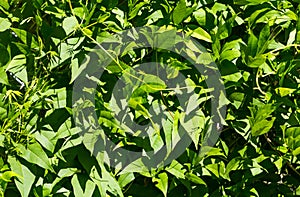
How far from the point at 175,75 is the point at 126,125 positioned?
0.73 ft

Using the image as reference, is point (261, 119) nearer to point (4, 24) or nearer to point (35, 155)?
point (35, 155)

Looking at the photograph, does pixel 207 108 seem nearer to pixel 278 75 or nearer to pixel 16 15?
pixel 278 75

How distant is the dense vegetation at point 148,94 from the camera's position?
4.86 feet

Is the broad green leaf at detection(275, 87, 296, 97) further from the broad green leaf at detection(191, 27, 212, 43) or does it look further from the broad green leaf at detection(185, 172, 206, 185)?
the broad green leaf at detection(185, 172, 206, 185)

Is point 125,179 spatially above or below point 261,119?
below

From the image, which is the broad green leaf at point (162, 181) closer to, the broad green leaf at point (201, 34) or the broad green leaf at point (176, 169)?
the broad green leaf at point (176, 169)

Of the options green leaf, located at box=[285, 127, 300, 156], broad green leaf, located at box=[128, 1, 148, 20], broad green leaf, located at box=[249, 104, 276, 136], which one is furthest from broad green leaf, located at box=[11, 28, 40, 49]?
green leaf, located at box=[285, 127, 300, 156]

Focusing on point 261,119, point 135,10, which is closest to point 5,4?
point 135,10

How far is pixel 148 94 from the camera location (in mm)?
1542

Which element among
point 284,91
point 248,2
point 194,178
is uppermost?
point 248,2

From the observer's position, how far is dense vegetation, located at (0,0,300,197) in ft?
4.86

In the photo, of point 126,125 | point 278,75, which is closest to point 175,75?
point 126,125

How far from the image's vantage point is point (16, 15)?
5.15ft

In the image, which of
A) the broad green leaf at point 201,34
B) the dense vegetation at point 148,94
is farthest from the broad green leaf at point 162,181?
the broad green leaf at point 201,34
